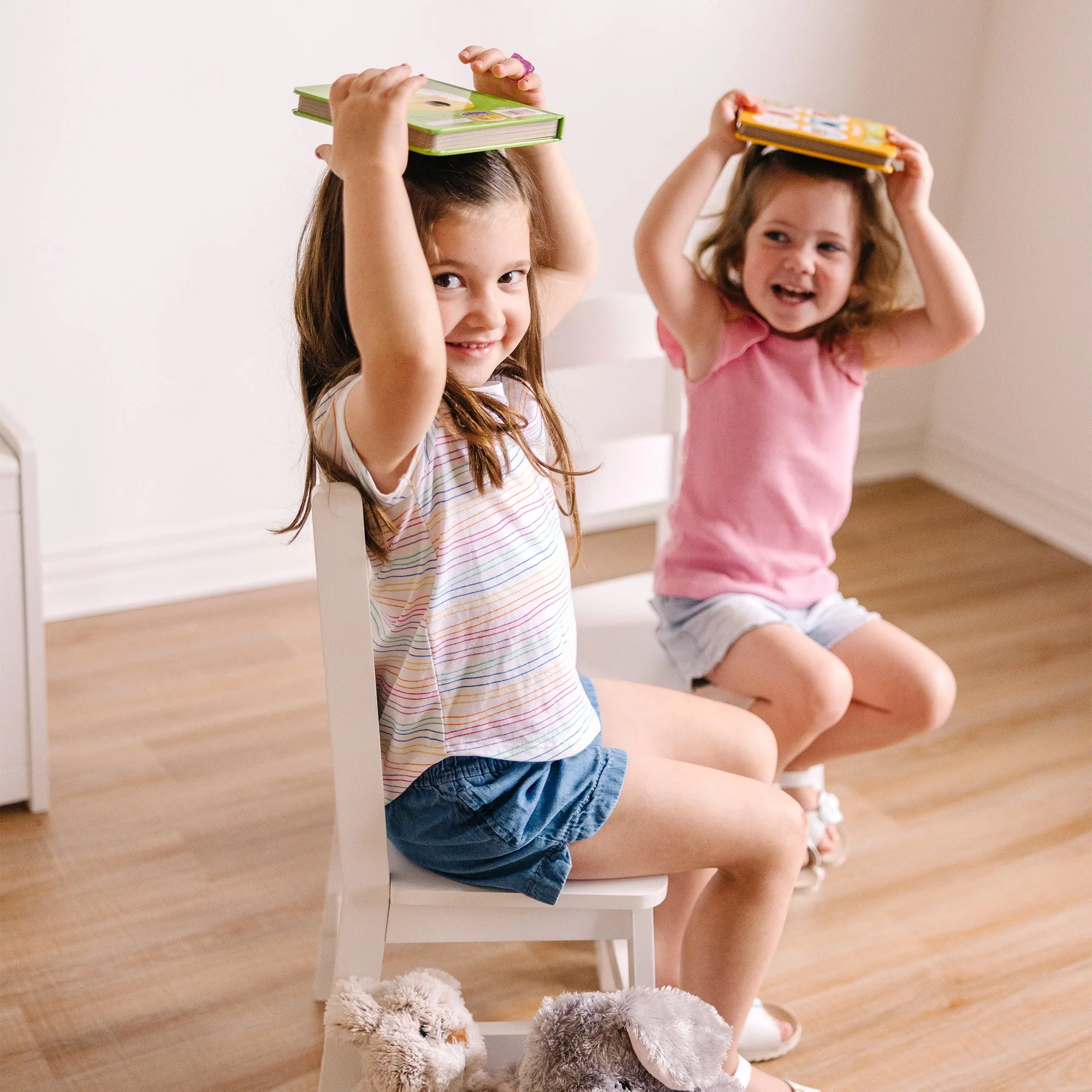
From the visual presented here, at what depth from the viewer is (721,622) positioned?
4.89ft

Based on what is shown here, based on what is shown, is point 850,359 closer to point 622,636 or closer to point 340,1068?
point 622,636

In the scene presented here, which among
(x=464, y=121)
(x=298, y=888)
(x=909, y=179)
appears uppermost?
(x=464, y=121)

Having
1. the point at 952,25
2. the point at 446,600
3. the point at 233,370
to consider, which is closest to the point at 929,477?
the point at 952,25

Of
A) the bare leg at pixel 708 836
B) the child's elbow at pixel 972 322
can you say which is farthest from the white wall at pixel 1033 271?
the bare leg at pixel 708 836

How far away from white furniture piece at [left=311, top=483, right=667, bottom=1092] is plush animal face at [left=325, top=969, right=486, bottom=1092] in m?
0.03

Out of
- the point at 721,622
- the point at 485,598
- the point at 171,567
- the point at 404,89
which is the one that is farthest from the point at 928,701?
the point at 171,567

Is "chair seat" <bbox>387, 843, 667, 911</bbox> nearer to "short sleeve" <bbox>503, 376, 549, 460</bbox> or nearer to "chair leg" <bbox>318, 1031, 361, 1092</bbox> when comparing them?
"chair leg" <bbox>318, 1031, 361, 1092</bbox>

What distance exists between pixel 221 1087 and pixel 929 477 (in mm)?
2067

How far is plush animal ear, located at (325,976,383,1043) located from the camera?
3.37ft

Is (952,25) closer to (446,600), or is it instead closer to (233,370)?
(233,370)

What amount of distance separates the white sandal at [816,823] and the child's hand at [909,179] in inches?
25.6

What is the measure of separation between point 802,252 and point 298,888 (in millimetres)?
932

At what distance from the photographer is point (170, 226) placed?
205 cm

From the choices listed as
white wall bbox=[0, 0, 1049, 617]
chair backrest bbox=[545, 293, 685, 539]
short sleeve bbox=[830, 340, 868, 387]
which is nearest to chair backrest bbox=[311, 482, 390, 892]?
chair backrest bbox=[545, 293, 685, 539]
